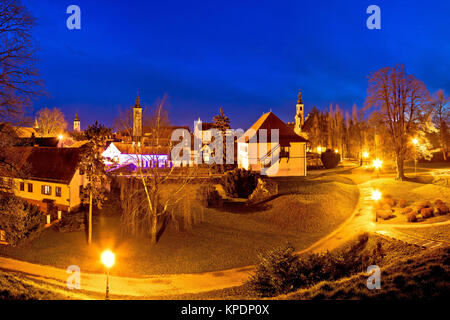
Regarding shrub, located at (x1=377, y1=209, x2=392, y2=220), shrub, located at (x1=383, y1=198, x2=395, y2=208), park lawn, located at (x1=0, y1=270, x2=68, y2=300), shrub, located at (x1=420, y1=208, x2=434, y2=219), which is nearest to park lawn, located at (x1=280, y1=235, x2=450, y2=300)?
park lawn, located at (x1=0, y1=270, x2=68, y2=300)

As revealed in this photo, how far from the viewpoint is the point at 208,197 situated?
27.7 meters

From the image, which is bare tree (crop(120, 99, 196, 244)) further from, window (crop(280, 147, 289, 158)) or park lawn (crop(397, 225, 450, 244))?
window (crop(280, 147, 289, 158))

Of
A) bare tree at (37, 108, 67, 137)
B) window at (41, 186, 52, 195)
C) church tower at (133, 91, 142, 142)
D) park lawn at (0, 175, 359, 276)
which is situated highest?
bare tree at (37, 108, 67, 137)

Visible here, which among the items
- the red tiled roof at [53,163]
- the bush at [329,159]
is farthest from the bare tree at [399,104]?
the red tiled roof at [53,163]

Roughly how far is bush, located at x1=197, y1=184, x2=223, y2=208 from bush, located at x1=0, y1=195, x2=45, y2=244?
42.2 feet

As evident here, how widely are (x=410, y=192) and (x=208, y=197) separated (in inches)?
771

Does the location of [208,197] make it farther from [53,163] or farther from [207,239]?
[53,163]

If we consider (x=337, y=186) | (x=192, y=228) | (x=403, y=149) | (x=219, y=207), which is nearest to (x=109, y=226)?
(x=192, y=228)

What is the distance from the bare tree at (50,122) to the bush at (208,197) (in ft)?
198

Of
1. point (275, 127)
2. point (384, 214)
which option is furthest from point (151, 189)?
point (275, 127)

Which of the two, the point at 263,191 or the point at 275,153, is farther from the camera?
the point at 275,153

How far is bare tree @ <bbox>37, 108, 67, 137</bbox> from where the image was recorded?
72.8 meters

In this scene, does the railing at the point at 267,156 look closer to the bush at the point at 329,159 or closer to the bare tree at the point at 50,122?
the bush at the point at 329,159

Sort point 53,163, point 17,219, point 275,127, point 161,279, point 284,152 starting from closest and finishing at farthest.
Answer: point 17,219 → point 161,279 → point 53,163 → point 284,152 → point 275,127
